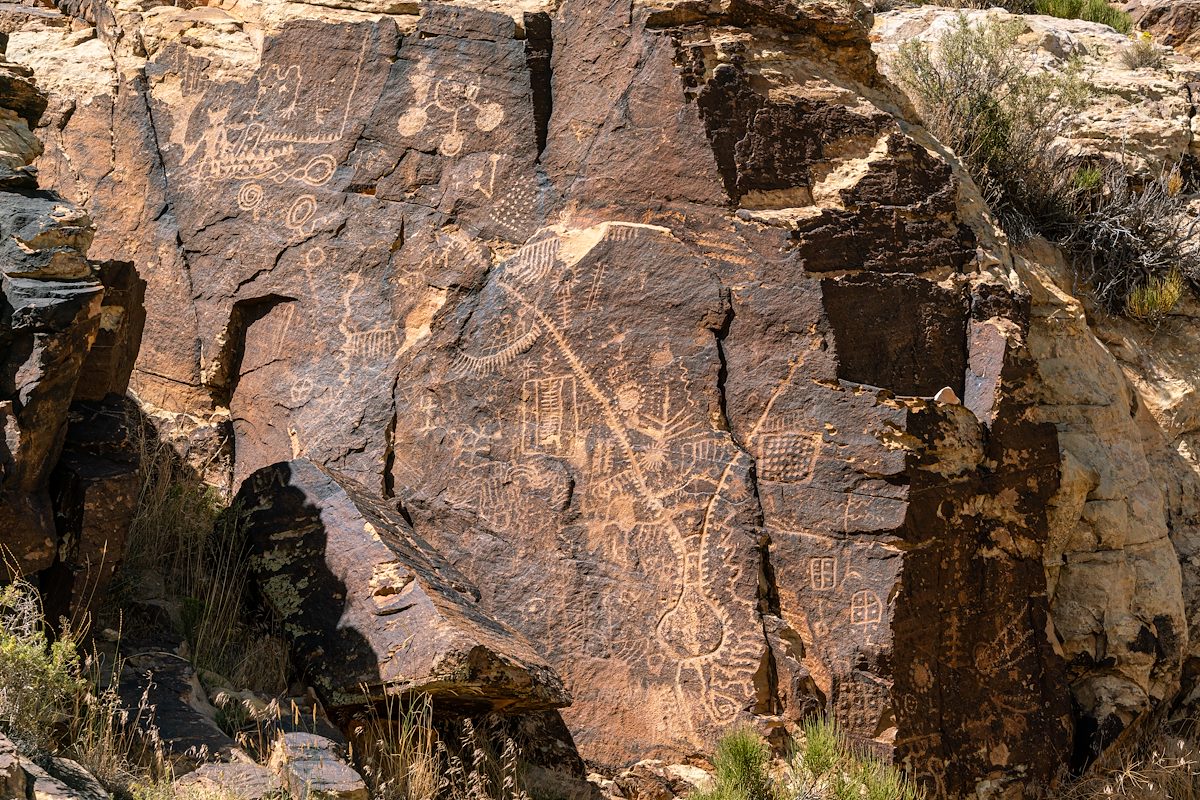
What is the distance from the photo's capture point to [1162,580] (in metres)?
6.17

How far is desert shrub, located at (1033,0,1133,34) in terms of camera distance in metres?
9.87

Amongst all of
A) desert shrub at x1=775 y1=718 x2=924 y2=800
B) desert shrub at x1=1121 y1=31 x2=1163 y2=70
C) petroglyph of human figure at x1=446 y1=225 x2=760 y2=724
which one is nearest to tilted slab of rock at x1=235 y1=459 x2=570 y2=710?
petroglyph of human figure at x1=446 y1=225 x2=760 y2=724

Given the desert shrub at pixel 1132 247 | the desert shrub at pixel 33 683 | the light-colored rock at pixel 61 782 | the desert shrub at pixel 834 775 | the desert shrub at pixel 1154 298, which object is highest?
the desert shrub at pixel 1132 247

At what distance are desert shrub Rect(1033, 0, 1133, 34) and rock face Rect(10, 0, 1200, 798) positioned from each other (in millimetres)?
4121

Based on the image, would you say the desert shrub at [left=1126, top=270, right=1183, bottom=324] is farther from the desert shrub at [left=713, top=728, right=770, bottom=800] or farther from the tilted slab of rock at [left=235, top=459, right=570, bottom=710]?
the tilted slab of rock at [left=235, top=459, right=570, bottom=710]

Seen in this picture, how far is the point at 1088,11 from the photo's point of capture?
1006 cm

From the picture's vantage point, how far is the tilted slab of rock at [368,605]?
4875mm

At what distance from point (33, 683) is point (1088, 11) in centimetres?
890

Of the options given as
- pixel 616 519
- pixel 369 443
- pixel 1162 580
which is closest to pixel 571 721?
pixel 616 519

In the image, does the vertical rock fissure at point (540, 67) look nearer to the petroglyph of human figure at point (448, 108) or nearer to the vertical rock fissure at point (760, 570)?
the petroglyph of human figure at point (448, 108)

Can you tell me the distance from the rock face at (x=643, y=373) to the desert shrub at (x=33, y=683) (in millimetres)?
1078

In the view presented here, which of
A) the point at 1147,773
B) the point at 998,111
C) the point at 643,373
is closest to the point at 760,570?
the point at 643,373

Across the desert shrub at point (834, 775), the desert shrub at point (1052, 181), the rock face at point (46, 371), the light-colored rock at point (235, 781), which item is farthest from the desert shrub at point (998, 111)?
the light-colored rock at point (235, 781)

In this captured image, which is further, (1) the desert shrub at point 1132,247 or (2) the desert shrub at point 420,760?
(1) the desert shrub at point 1132,247
